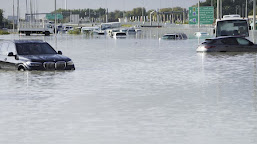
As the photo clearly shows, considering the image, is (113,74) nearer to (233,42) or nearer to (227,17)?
(233,42)

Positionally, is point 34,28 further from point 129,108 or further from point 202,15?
point 129,108

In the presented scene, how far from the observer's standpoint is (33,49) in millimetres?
27219

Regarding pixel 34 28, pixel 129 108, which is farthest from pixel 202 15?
pixel 129 108

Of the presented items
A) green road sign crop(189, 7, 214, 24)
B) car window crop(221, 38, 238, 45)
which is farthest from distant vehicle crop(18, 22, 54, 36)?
car window crop(221, 38, 238, 45)

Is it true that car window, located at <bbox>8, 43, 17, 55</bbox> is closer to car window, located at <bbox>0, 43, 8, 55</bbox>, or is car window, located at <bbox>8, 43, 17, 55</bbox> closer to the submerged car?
car window, located at <bbox>0, 43, 8, 55</bbox>

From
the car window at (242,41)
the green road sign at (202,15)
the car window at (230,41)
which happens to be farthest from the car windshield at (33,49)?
the green road sign at (202,15)

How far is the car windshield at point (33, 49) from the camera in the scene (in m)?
26.7

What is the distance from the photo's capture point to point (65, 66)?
1022 inches

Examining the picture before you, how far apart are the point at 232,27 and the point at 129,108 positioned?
38.5m

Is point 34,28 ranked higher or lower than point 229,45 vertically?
higher

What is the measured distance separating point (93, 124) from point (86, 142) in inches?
76.4

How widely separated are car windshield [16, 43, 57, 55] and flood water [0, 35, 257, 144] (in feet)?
7.51

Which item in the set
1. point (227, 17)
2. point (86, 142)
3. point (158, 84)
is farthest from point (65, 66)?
point (227, 17)

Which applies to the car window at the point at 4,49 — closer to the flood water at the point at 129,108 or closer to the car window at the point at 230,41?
the flood water at the point at 129,108
